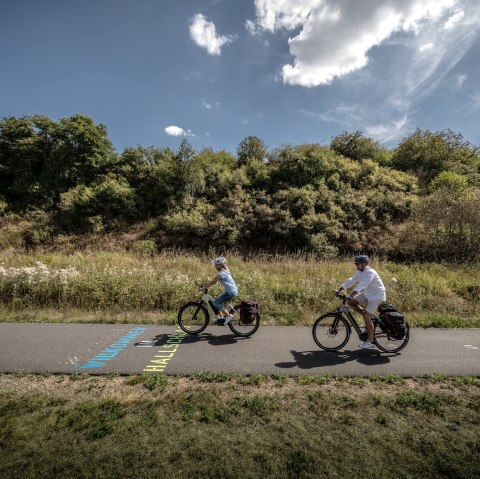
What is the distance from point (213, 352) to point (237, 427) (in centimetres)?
222

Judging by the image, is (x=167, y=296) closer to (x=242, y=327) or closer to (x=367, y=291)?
(x=242, y=327)

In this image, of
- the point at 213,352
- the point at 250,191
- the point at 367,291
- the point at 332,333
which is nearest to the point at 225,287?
the point at 213,352

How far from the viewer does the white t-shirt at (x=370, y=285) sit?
5609 millimetres

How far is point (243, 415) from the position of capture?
377 centimetres

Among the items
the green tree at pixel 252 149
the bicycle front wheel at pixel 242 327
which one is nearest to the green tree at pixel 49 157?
the green tree at pixel 252 149

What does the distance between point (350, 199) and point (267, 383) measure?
1620 cm

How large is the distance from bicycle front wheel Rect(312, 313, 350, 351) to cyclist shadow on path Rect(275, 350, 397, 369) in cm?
16

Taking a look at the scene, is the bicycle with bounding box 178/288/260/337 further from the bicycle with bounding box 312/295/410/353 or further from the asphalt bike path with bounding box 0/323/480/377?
the bicycle with bounding box 312/295/410/353

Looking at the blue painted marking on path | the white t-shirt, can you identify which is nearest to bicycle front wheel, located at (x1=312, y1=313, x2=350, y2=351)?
the white t-shirt

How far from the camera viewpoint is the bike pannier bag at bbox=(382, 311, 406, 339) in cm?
564

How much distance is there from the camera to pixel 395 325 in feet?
18.5

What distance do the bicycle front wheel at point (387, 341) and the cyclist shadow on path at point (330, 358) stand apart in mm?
195

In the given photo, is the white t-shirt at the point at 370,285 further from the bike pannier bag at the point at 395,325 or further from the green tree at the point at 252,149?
the green tree at the point at 252,149

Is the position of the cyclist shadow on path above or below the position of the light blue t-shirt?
below
